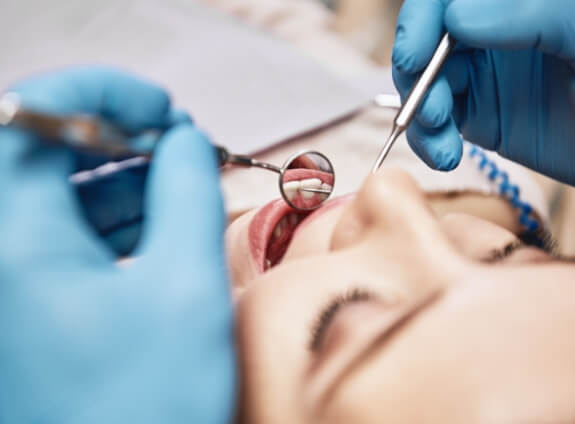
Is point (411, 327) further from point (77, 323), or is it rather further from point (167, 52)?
point (167, 52)

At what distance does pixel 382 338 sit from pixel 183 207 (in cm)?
23

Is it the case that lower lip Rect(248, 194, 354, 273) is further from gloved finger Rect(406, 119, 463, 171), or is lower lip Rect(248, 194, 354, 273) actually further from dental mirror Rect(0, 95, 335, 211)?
gloved finger Rect(406, 119, 463, 171)

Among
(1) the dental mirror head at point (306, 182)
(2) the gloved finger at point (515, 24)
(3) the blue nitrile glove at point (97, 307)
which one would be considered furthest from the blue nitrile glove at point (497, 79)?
(3) the blue nitrile glove at point (97, 307)

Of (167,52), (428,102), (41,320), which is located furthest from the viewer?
(167,52)

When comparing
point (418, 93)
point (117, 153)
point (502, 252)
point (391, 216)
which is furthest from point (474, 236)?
point (117, 153)

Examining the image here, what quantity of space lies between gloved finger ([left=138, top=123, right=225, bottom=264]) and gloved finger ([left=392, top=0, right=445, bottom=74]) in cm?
43

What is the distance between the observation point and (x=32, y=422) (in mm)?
453

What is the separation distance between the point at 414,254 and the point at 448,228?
0.49 feet

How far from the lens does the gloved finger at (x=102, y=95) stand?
0.50m

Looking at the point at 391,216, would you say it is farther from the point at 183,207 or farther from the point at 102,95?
the point at 102,95

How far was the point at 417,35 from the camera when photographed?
2.73 ft

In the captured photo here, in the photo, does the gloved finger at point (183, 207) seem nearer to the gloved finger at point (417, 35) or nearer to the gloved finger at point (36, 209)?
the gloved finger at point (36, 209)

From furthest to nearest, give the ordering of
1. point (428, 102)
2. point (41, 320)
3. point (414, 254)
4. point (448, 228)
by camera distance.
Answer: point (428, 102), point (448, 228), point (414, 254), point (41, 320)

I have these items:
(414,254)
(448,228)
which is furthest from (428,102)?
(414,254)
